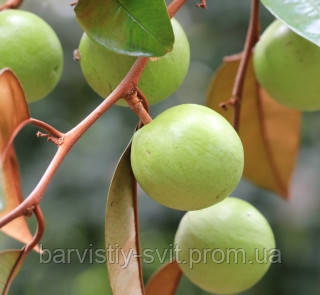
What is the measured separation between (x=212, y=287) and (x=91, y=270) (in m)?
→ 1.20

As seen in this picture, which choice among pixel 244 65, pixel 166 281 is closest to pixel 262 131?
pixel 244 65

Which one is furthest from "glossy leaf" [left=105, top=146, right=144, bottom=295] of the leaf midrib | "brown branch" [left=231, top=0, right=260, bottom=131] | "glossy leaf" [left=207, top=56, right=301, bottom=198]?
"glossy leaf" [left=207, top=56, right=301, bottom=198]

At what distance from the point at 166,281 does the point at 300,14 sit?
55 cm

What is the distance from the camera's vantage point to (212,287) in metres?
1.04

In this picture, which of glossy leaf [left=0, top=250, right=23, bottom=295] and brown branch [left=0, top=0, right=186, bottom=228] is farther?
glossy leaf [left=0, top=250, right=23, bottom=295]

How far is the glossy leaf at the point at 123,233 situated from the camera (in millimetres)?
769

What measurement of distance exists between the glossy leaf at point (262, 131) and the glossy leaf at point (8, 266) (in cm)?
66

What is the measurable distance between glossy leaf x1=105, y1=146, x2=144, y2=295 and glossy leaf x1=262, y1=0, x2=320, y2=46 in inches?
9.6

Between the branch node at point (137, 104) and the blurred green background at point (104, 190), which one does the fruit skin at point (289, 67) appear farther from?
the blurred green background at point (104, 190)

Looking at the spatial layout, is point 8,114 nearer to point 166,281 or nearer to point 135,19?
point 135,19

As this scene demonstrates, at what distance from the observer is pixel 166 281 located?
1.12 meters

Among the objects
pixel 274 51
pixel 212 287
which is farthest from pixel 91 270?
pixel 274 51

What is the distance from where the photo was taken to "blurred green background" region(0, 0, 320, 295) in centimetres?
199

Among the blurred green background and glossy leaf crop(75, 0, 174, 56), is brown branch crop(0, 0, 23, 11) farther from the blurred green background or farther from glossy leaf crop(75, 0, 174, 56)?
the blurred green background
